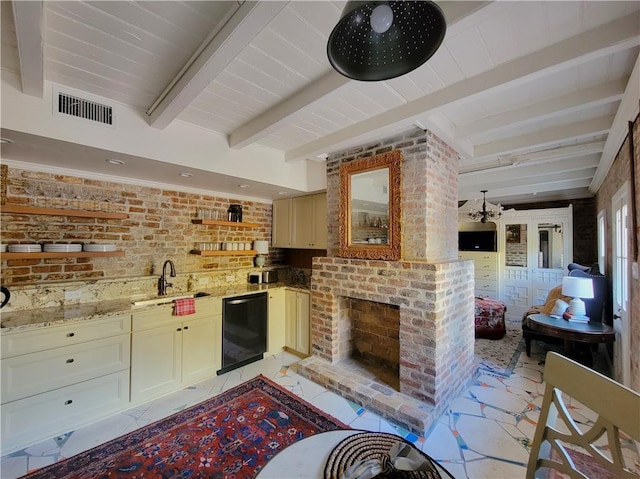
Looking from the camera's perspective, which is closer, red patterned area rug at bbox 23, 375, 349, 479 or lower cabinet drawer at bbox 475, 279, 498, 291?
red patterned area rug at bbox 23, 375, 349, 479

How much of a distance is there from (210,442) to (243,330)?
1339 millimetres

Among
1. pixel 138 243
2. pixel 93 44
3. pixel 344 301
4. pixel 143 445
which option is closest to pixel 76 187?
pixel 138 243

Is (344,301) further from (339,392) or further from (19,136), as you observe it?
(19,136)

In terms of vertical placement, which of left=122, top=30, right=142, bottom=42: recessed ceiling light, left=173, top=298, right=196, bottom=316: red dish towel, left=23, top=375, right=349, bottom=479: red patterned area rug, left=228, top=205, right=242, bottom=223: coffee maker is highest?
left=122, top=30, right=142, bottom=42: recessed ceiling light

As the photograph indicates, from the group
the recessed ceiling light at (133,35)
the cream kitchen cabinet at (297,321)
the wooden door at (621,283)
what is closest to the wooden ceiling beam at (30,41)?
the recessed ceiling light at (133,35)

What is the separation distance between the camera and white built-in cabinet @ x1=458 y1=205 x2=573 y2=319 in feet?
17.5

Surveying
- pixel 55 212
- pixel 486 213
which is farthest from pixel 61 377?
pixel 486 213

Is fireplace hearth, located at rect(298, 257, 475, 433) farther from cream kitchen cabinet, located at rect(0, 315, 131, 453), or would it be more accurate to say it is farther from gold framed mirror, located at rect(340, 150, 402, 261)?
cream kitchen cabinet, located at rect(0, 315, 131, 453)

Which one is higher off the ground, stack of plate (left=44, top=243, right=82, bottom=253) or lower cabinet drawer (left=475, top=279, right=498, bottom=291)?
stack of plate (left=44, top=243, right=82, bottom=253)

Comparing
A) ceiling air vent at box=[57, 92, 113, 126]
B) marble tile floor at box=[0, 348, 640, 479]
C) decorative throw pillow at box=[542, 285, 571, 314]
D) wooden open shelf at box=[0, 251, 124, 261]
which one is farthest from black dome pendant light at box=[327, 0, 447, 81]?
decorative throw pillow at box=[542, 285, 571, 314]

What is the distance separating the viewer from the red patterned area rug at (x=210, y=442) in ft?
6.05

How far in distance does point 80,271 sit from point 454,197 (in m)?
3.98

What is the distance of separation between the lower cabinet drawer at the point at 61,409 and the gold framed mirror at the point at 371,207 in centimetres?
244

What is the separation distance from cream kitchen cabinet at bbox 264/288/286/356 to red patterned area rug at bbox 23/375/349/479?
0.97 meters
